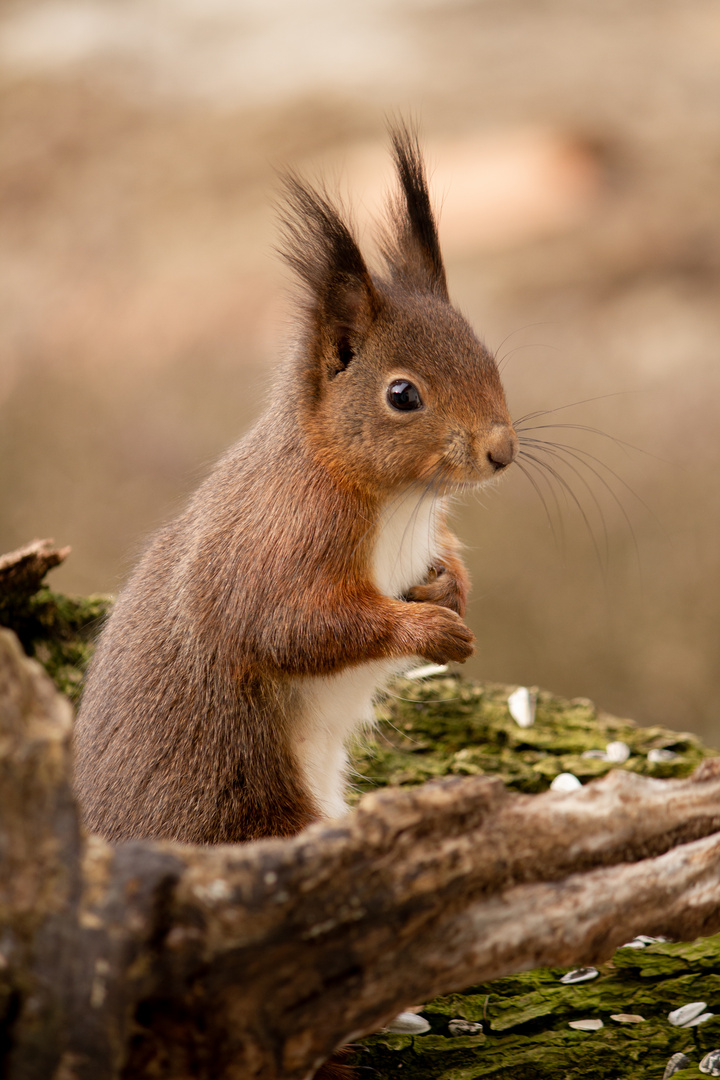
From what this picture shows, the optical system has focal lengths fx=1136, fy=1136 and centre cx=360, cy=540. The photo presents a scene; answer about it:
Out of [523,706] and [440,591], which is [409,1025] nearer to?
[440,591]

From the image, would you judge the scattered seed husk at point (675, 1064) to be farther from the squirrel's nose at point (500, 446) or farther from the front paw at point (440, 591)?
the squirrel's nose at point (500, 446)

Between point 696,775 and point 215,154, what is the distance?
505 cm

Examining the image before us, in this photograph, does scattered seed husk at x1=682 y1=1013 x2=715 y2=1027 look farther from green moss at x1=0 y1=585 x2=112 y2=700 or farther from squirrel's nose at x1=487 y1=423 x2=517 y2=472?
green moss at x1=0 y1=585 x2=112 y2=700

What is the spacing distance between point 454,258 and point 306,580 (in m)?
3.72

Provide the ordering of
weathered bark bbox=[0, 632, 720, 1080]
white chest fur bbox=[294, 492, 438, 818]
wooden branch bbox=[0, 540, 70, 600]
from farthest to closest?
1. wooden branch bbox=[0, 540, 70, 600]
2. white chest fur bbox=[294, 492, 438, 818]
3. weathered bark bbox=[0, 632, 720, 1080]

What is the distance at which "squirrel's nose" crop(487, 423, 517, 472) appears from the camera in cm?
197

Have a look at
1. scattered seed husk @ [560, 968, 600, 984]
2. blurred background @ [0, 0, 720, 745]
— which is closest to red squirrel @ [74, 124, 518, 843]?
scattered seed husk @ [560, 968, 600, 984]

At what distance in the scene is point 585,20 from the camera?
5.86 meters

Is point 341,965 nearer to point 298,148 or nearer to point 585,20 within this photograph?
point 298,148

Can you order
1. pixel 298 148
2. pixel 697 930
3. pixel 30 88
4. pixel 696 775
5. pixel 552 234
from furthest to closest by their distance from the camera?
pixel 30 88 < pixel 298 148 < pixel 552 234 < pixel 696 775 < pixel 697 930

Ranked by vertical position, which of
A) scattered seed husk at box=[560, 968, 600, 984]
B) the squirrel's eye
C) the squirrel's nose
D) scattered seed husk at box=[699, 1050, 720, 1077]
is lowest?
scattered seed husk at box=[699, 1050, 720, 1077]

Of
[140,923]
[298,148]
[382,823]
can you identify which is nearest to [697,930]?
[382,823]

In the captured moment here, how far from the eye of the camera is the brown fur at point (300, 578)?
1966 millimetres

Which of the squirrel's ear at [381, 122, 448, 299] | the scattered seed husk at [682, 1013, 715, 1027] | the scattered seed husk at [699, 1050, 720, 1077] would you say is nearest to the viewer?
the scattered seed husk at [699, 1050, 720, 1077]
